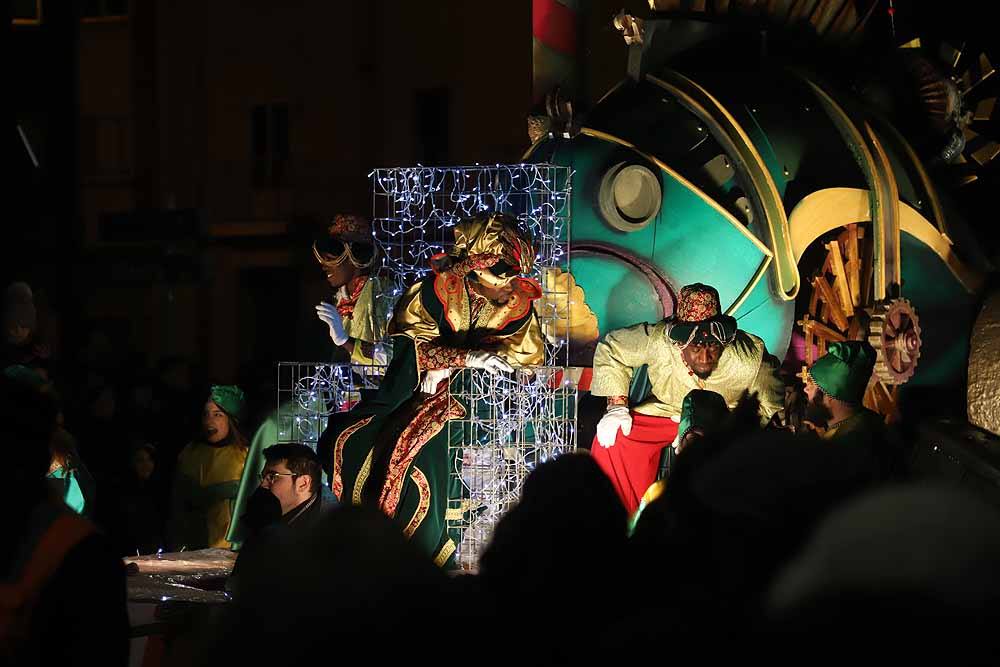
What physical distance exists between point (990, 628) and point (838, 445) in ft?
2.60

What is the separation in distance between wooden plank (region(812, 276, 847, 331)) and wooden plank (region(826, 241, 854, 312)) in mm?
32

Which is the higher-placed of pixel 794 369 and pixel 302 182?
pixel 302 182

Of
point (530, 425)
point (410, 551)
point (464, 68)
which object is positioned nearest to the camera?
point (410, 551)

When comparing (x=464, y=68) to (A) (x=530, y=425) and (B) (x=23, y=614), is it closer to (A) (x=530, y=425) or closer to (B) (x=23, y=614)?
(A) (x=530, y=425)

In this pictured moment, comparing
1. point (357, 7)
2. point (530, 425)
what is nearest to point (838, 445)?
point (530, 425)

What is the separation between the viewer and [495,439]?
6898 millimetres

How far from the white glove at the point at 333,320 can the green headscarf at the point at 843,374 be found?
9.87 ft

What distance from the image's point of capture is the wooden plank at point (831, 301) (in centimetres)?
759

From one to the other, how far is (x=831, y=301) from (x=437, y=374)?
2053 millimetres

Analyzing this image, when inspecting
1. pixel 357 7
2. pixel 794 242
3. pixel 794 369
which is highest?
pixel 357 7

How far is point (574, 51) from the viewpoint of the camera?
26.5 feet

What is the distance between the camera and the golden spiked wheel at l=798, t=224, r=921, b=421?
7410mm

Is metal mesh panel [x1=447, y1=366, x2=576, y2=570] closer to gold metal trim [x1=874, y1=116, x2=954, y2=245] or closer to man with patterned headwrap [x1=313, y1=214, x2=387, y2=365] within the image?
man with patterned headwrap [x1=313, y1=214, x2=387, y2=365]

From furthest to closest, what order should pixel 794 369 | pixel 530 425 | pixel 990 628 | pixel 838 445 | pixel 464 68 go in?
pixel 464 68 → pixel 794 369 → pixel 530 425 → pixel 838 445 → pixel 990 628
